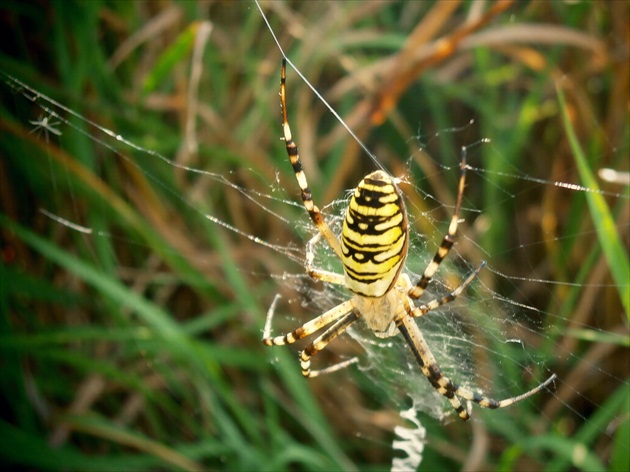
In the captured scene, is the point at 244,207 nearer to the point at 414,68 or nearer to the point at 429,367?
the point at 414,68

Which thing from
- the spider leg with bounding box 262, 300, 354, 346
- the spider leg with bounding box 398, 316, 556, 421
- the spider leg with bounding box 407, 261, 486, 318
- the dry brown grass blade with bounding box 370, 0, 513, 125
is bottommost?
the spider leg with bounding box 398, 316, 556, 421

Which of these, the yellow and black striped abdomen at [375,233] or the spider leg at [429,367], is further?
the spider leg at [429,367]

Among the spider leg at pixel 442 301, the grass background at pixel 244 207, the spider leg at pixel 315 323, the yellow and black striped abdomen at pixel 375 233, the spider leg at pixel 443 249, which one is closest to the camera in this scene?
the yellow and black striped abdomen at pixel 375 233

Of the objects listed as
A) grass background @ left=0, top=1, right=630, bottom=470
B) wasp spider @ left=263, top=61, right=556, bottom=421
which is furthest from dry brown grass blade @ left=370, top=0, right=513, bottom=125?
wasp spider @ left=263, top=61, right=556, bottom=421

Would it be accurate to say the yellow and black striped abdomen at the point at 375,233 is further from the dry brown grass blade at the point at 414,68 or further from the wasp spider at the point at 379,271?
the dry brown grass blade at the point at 414,68

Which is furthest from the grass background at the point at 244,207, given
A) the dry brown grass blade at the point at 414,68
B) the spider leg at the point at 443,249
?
the spider leg at the point at 443,249

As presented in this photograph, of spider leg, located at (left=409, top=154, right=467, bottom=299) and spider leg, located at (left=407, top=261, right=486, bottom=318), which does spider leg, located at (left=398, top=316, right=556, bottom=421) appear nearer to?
spider leg, located at (left=407, top=261, right=486, bottom=318)

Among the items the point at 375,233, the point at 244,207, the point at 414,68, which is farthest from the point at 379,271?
the point at 244,207

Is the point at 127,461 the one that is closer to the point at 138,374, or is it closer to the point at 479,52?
the point at 138,374
